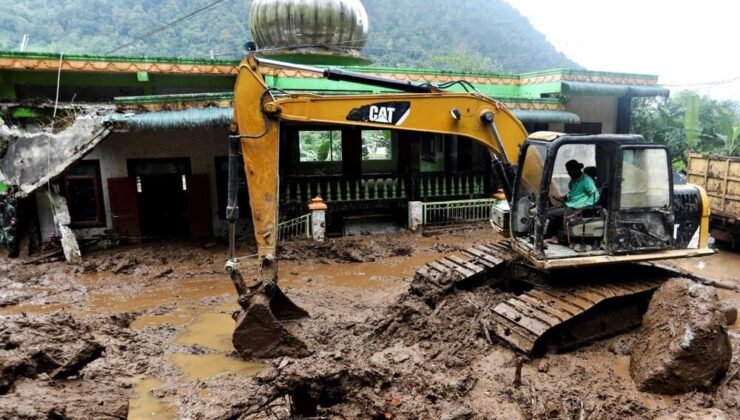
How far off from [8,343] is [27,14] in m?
46.4

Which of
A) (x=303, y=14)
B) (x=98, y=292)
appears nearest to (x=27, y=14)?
(x=303, y=14)

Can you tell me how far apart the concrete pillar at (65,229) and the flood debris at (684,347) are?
33.6 ft

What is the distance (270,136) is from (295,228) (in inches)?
251

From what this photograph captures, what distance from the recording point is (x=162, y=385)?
17.3 feet

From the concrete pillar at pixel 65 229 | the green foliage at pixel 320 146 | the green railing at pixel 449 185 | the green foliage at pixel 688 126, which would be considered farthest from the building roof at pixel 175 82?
the green foliage at pixel 688 126

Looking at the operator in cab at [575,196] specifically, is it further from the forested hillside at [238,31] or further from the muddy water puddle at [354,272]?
the forested hillside at [238,31]

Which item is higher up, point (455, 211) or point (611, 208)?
point (611, 208)

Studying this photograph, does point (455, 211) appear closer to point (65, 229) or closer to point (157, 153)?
point (157, 153)

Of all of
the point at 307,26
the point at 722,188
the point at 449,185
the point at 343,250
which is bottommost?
the point at 343,250

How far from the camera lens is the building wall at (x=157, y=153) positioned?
1163cm

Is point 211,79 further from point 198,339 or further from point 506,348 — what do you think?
point 506,348

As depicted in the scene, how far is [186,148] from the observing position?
40.0 feet

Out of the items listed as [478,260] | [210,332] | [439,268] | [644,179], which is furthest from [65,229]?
[644,179]

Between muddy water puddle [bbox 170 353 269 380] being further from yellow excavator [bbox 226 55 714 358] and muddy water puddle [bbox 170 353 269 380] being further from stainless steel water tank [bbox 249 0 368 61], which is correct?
stainless steel water tank [bbox 249 0 368 61]
